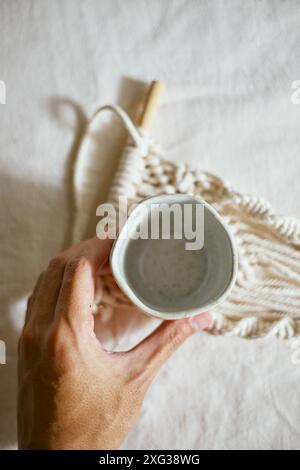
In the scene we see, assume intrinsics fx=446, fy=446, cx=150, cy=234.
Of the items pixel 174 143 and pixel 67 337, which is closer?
pixel 67 337

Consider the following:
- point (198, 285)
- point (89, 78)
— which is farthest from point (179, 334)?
point (89, 78)

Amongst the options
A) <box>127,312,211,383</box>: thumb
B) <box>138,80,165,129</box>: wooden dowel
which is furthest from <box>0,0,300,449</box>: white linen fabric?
<box>127,312,211,383</box>: thumb

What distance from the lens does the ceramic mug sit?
0.45 m

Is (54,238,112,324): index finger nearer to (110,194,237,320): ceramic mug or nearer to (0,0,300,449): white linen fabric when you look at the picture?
(110,194,237,320): ceramic mug

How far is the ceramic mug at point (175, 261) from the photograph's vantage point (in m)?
0.45

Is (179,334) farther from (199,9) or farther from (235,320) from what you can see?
(199,9)

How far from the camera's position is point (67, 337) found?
0.44 meters

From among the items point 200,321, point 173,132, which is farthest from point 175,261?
point 173,132

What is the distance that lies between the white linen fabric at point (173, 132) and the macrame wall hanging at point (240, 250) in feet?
0.14

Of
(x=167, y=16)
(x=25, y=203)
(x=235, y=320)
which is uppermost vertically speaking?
(x=167, y=16)

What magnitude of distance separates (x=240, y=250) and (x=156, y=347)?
174mm

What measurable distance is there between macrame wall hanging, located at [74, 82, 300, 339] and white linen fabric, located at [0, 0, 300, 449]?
42mm

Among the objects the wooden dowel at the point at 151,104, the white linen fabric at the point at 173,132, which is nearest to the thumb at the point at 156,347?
the white linen fabric at the point at 173,132

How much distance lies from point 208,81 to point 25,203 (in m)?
0.31
